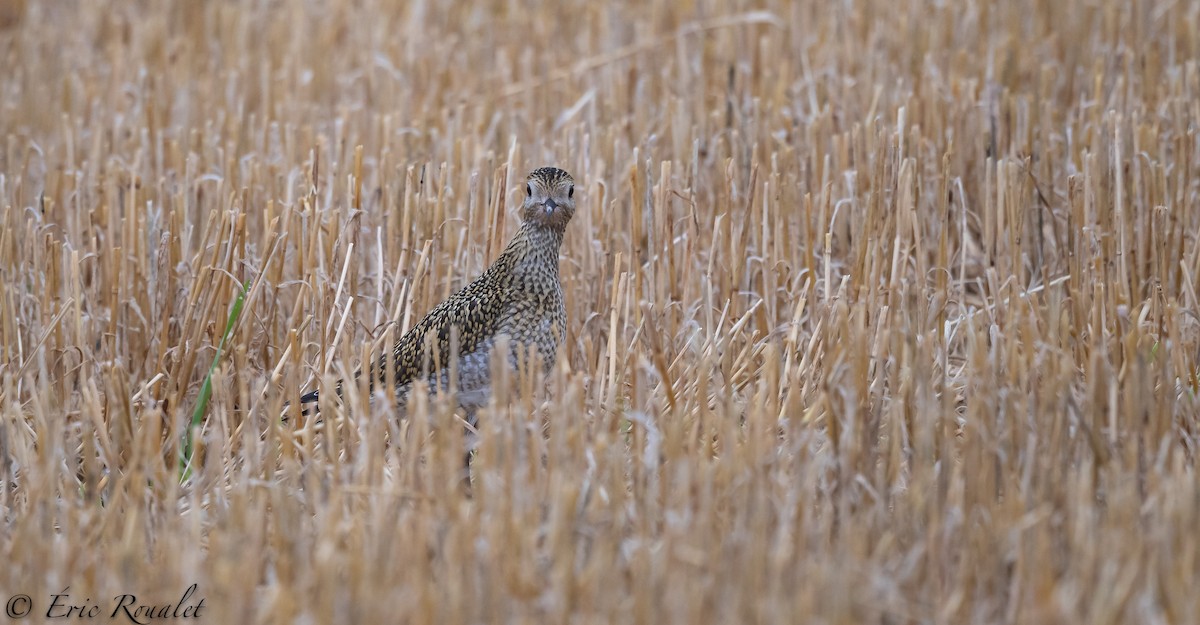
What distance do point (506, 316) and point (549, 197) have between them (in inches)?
16.9

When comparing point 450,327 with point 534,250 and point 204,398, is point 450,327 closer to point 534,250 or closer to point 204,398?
point 534,250

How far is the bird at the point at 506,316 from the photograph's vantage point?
4.95 metres

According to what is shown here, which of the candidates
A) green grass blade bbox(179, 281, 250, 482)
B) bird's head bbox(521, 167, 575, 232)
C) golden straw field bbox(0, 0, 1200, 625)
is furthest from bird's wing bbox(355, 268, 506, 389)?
green grass blade bbox(179, 281, 250, 482)

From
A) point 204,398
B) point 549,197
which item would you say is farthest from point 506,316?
point 204,398

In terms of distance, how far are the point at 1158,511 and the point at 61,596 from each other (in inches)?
103

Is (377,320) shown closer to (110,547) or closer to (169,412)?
(169,412)

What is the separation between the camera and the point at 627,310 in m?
5.18

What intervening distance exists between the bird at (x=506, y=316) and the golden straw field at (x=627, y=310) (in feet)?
0.50

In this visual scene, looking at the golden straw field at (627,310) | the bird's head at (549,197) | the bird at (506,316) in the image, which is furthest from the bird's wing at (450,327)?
the bird's head at (549,197)

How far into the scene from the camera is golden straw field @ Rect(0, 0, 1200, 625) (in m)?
3.41

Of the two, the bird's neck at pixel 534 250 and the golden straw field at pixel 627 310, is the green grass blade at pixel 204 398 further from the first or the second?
the bird's neck at pixel 534 250

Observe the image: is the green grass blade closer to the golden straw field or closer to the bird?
the golden straw field

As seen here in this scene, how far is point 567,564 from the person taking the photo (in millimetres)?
3260

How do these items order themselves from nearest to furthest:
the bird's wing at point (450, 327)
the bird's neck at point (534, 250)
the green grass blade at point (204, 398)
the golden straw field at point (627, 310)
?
the golden straw field at point (627, 310), the green grass blade at point (204, 398), the bird's wing at point (450, 327), the bird's neck at point (534, 250)
